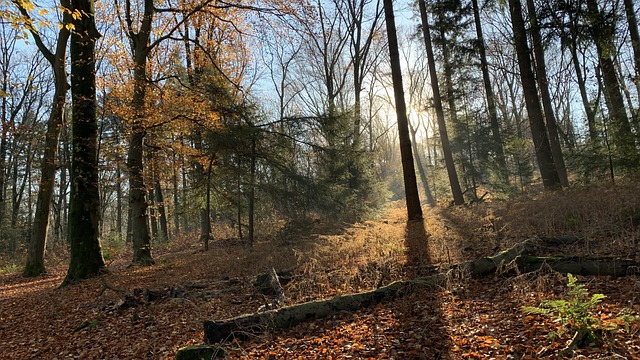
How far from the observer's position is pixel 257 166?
40.0 ft

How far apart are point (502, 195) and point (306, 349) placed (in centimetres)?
1960

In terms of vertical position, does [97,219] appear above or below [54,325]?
above

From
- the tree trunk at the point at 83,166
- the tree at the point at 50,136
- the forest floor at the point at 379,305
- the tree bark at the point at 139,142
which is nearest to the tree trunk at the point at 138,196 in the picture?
the tree bark at the point at 139,142

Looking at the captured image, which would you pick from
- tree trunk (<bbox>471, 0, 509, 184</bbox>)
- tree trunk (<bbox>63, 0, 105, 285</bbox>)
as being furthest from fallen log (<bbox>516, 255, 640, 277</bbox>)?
tree trunk (<bbox>471, 0, 509, 184</bbox>)

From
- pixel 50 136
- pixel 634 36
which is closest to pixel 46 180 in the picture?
pixel 50 136

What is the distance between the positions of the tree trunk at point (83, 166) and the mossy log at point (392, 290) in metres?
7.20

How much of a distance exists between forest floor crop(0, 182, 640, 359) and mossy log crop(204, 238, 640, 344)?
0.13 m

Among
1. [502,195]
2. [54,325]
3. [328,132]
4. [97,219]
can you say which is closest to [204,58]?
[328,132]

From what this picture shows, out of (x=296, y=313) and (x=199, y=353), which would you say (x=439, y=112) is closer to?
(x=296, y=313)

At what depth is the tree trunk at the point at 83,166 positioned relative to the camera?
9.59 meters

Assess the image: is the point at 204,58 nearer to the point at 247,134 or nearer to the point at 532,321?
the point at 247,134

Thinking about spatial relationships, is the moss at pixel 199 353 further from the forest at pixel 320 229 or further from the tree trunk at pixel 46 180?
the tree trunk at pixel 46 180

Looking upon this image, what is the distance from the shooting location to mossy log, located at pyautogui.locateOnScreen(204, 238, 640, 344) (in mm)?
4305

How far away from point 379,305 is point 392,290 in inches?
13.5
